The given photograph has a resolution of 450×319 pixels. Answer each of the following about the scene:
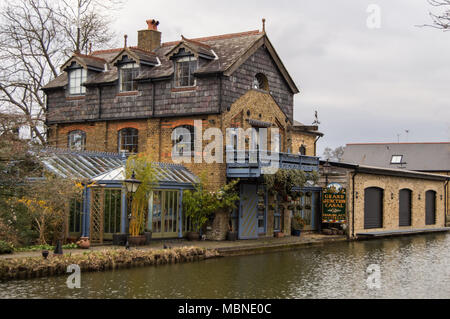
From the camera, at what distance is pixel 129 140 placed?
25.2 metres

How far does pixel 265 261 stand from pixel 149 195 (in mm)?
4623

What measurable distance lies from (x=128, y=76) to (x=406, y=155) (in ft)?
110

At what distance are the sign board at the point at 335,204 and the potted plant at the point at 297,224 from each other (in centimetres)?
168

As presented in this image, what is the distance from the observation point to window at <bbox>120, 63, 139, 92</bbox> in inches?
987

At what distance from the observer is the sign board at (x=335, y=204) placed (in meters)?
27.3

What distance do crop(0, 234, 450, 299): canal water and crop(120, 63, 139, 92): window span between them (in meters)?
9.79

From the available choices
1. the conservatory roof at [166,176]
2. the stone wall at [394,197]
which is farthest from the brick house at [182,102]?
the stone wall at [394,197]

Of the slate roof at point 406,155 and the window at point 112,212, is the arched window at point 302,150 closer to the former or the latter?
the slate roof at point 406,155

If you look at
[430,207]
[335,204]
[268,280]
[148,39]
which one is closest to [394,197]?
[335,204]

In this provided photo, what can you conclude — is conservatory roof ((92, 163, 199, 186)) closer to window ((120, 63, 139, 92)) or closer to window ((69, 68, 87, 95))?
window ((120, 63, 139, 92))

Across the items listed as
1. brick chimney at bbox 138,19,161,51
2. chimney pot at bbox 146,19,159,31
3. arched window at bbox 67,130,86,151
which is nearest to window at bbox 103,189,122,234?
arched window at bbox 67,130,86,151
